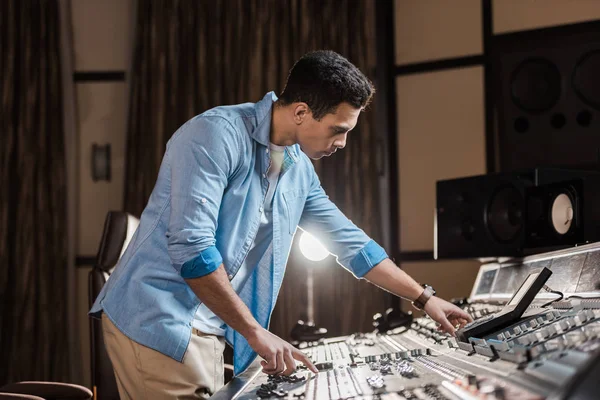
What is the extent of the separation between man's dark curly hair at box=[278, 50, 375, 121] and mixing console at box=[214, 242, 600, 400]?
0.63 metres

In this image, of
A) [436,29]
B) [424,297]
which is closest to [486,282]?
[424,297]

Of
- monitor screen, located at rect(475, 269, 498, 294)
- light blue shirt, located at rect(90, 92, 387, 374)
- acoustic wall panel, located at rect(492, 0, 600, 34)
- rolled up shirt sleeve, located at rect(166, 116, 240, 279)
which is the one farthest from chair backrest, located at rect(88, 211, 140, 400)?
acoustic wall panel, located at rect(492, 0, 600, 34)

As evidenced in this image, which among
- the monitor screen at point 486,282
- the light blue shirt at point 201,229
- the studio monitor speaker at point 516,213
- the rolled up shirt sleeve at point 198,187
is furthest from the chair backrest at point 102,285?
the monitor screen at point 486,282

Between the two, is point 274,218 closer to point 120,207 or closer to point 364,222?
point 364,222

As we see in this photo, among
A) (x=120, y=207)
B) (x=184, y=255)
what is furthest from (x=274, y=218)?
(x=120, y=207)

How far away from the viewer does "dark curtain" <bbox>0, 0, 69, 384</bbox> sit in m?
3.79

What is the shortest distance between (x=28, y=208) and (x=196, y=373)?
8.95 feet

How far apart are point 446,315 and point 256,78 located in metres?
2.37

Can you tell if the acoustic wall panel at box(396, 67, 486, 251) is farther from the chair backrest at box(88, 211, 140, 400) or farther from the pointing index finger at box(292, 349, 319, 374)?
the pointing index finger at box(292, 349, 319, 374)

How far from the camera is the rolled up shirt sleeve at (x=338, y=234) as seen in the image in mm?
1979

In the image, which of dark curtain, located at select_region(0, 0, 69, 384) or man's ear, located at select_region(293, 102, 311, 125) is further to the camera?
dark curtain, located at select_region(0, 0, 69, 384)

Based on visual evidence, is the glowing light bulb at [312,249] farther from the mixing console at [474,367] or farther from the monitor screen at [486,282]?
the mixing console at [474,367]

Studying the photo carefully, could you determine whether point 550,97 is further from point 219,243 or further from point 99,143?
point 99,143

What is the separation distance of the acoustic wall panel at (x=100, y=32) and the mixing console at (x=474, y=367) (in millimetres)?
2994
